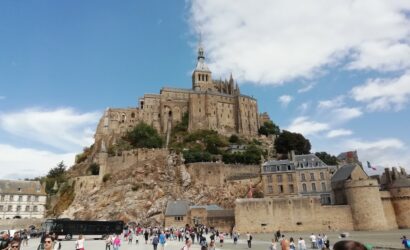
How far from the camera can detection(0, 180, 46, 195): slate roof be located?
52.4m

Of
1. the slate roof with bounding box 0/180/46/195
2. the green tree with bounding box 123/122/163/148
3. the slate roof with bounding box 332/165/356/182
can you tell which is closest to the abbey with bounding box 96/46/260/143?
the green tree with bounding box 123/122/163/148

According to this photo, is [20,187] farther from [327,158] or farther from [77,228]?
[327,158]

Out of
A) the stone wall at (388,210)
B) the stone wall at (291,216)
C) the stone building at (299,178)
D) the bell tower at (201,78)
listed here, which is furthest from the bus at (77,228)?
the bell tower at (201,78)

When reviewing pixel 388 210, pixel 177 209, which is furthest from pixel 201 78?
pixel 388 210

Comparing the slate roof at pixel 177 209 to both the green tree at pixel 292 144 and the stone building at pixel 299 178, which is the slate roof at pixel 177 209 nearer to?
the stone building at pixel 299 178

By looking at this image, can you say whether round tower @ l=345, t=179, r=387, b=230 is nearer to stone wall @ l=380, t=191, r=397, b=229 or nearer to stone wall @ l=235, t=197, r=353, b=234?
stone wall @ l=235, t=197, r=353, b=234

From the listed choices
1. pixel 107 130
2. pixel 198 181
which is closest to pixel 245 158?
pixel 198 181

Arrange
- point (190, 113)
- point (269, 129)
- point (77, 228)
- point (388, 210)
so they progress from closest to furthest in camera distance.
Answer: point (77, 228), point (388, 210), point (190, 113), point (269, 129)

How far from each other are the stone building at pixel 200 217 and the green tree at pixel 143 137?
28.1 metres

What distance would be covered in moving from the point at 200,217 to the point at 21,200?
3101 cm

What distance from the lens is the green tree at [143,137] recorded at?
233 feet

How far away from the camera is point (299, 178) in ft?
154

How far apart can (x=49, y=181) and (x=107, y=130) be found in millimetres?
18144

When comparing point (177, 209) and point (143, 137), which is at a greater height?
point (143, 137)
